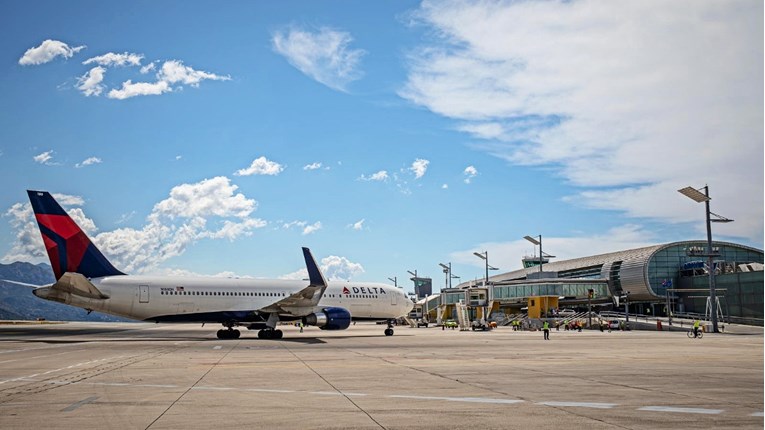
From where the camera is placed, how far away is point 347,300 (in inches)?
1970

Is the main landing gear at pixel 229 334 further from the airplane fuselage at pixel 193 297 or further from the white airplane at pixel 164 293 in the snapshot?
the airplane fuselage at pixel 193 297

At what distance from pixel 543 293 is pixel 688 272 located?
69.9ft

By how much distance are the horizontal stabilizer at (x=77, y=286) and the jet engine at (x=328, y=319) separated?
520 inches

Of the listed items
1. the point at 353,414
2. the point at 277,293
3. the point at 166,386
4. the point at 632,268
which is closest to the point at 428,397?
the point at 353,414

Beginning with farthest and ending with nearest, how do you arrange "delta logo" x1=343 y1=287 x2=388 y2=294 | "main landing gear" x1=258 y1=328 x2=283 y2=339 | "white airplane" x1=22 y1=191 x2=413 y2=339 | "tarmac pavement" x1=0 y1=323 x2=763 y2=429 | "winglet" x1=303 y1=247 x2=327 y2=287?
"delta logo" x1=343 y1=287 x2=388 y2=294
"main landing gear" x1=258 y1=328 x2=283 y2=339
"winglet" x1=303 y1=247 x2=327 y2=287
"white airplane" x1=22 y1=191 x2=413 y2=339
"tarmac pavement" x1=0 y1=323 x2=763 y2=429

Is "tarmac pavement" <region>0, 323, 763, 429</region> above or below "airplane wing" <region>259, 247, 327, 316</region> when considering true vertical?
below

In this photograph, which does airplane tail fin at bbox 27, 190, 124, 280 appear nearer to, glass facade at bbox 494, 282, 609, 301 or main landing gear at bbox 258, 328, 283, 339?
main landing gear at bbox 258, 328, 283, 339

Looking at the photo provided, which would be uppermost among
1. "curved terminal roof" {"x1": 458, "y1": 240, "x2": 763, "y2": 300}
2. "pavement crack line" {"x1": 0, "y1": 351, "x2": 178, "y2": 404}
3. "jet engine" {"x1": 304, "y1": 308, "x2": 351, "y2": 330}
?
"curved terminal roof" {"x1": 458, "y1": 240, "x2": 763, "y2": 300}

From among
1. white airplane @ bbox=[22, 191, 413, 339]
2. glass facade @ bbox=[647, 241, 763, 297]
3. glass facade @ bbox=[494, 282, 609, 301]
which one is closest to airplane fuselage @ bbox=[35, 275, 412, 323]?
white airplane @ bbox=[22, 191, 413, 339]

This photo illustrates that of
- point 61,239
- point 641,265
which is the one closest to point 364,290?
point 61,239

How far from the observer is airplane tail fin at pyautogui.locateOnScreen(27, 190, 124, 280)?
40.0 metres

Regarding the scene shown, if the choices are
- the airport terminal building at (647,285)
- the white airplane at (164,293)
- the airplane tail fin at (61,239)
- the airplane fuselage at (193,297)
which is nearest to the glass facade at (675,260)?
the airport terminal building at (647,285)

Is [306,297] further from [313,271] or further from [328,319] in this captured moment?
[328,319]

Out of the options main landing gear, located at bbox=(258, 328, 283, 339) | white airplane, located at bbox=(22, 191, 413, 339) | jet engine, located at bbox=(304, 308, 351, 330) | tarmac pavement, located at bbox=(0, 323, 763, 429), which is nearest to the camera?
tarmac pavement, located at bbox=(0, 323, 763, 429)
